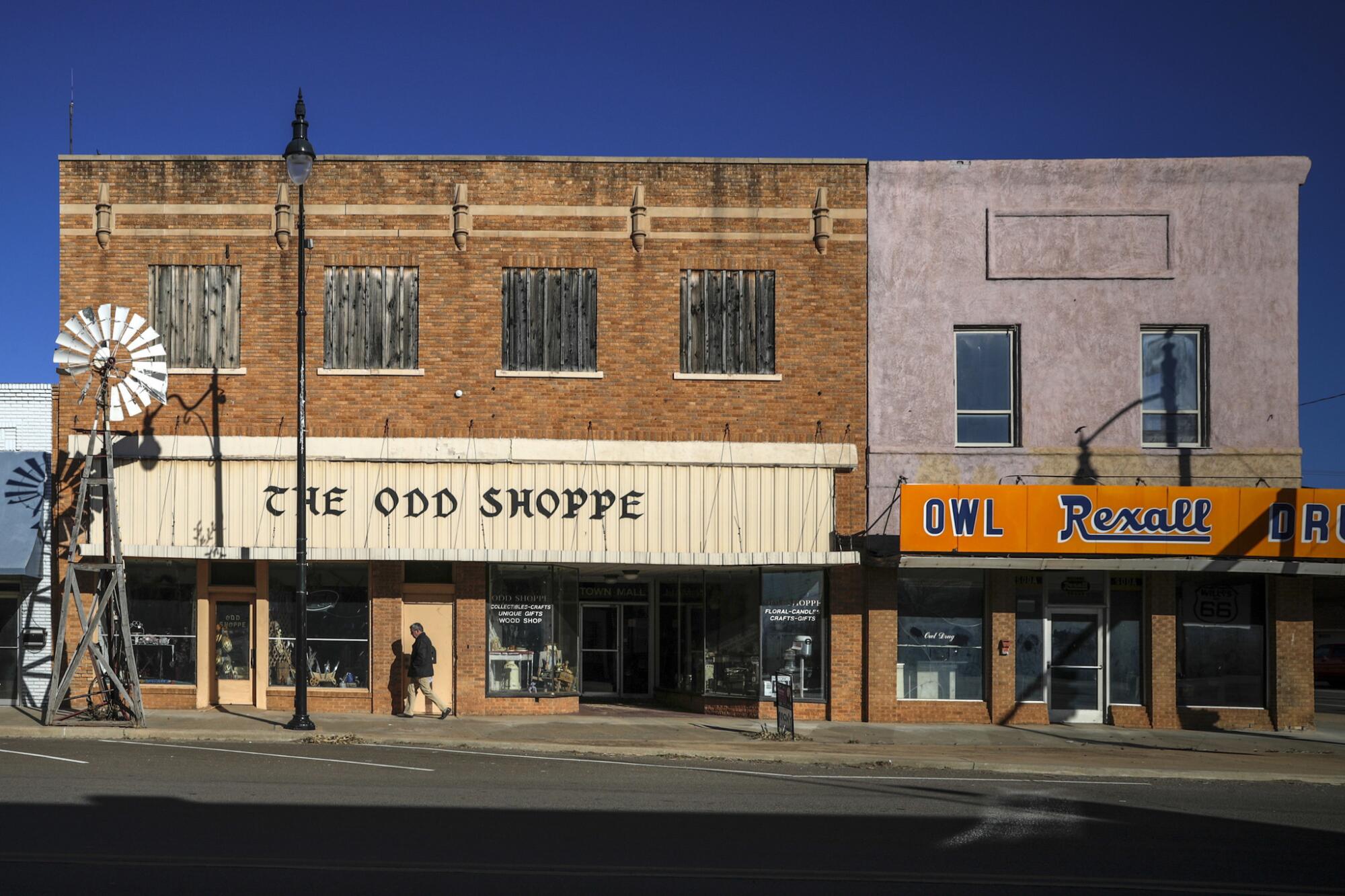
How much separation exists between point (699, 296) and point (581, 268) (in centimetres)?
206

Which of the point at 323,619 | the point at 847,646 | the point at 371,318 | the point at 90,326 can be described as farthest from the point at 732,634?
the point at 90,326

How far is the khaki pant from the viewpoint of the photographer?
68.3 ft

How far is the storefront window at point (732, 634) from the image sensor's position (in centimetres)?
2198

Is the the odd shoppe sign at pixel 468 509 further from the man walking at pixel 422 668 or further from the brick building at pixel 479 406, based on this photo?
the man walking at pixel 422 668

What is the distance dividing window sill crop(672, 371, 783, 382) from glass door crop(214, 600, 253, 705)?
8.28 m

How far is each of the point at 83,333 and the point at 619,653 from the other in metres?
10.9

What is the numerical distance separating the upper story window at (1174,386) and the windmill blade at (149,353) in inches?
627

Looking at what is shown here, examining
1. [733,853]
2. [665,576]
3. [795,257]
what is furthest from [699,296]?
[733,853]

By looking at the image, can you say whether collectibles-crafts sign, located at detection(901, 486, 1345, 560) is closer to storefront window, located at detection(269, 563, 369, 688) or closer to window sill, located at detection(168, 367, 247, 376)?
storefront window, located at detection(269, 563, 369, 688)

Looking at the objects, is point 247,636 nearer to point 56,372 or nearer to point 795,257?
point 56,372

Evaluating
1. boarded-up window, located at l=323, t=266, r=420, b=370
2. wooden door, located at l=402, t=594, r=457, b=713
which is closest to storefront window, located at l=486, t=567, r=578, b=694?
wooden door, located at l=402, t=594, r=457, b=713

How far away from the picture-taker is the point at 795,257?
871 inches

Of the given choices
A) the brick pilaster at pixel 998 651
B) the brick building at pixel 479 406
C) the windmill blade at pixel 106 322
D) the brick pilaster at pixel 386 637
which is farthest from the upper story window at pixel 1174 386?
the windmill blade at pixel 106 322

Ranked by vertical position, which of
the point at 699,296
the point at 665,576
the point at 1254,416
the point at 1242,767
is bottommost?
the point at 1242,767
